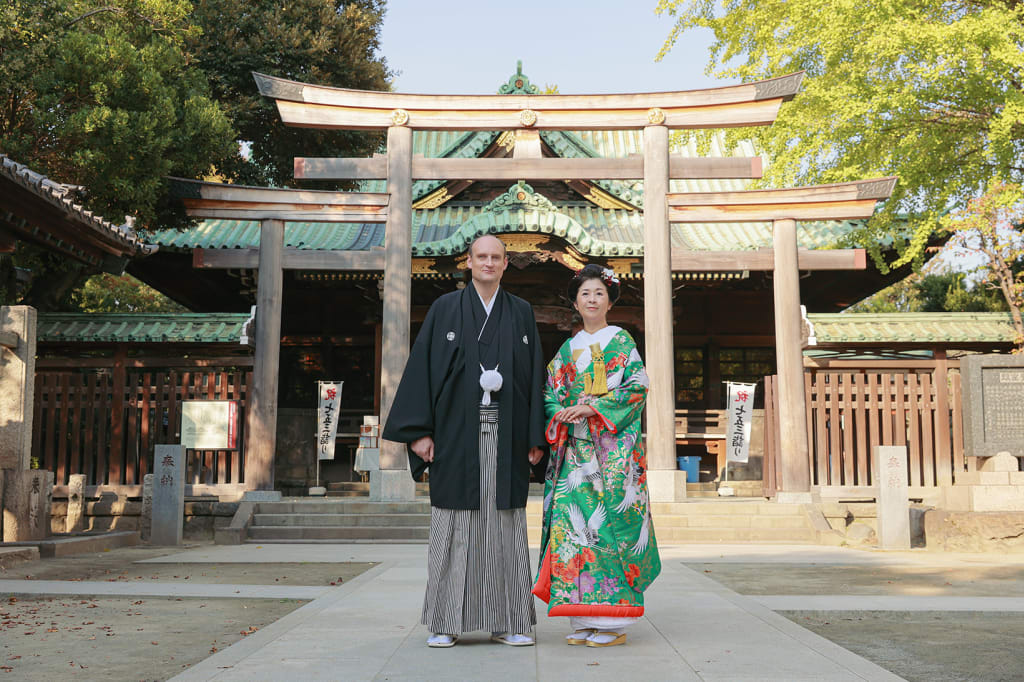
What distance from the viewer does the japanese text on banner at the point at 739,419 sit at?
14266 mm

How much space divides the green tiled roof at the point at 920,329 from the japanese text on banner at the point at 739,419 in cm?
142

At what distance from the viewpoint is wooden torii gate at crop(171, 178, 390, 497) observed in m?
12.2

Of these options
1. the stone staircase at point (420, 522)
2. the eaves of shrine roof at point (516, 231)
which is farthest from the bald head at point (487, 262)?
the eaves of shrine roof at point (516, 231)

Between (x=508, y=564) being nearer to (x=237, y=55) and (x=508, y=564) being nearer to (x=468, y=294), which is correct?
(x=468, y=294)

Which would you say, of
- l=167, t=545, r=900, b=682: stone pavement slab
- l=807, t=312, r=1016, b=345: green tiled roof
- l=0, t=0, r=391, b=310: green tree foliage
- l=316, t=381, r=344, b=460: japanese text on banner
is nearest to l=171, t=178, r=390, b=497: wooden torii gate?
l=0, t=0, r=391, b=310: green tree foliage

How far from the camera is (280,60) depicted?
17.6 m

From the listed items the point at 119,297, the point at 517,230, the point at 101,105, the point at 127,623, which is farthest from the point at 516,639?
the point at 119,297

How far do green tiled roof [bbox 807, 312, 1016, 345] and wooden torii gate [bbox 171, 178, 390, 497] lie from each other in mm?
7189

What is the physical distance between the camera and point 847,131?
13469mm

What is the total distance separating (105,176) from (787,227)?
9.42m

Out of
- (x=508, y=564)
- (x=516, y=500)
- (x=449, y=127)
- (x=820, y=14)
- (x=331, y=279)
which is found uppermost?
(x=820, y=14)

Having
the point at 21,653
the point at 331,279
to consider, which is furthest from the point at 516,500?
the point at 331,279

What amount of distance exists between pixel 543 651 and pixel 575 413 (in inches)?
45.3

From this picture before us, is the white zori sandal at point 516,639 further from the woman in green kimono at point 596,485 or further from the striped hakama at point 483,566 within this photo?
the woman in green kimono at point 596,485
